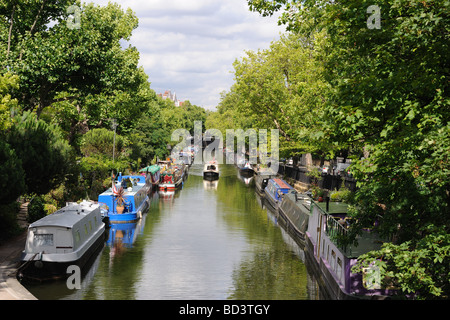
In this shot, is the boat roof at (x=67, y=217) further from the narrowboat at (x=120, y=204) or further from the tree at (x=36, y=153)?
the narrowboat at (x=120, y=204)

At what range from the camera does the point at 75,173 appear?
41.6 metres

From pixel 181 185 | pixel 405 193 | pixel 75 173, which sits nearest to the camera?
pixel 405 193

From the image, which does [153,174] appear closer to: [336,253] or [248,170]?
[248,170]

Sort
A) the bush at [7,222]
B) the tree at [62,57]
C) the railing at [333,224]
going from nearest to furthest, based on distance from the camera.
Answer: the railing at [333,224]
the bush at [7,222]
the tree at [62,57]

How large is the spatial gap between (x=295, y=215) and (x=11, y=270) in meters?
21.6

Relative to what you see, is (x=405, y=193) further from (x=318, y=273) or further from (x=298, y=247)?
(x=298, y=247)

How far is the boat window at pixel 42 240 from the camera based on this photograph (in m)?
23.5

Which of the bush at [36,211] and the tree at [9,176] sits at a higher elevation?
the tree at [9,176]

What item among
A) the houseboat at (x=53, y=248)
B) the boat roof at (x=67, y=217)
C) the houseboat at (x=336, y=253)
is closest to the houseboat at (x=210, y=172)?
the boat roof at (x=67, y=217)

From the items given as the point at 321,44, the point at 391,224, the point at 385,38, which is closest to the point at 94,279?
the point at 391,224

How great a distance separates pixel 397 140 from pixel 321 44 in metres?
21.6

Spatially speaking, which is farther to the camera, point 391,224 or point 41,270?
point 41,270

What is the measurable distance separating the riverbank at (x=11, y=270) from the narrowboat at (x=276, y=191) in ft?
85.9

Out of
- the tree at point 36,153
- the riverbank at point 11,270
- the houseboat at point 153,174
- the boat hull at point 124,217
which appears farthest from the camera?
the houseboat at point 153,174
